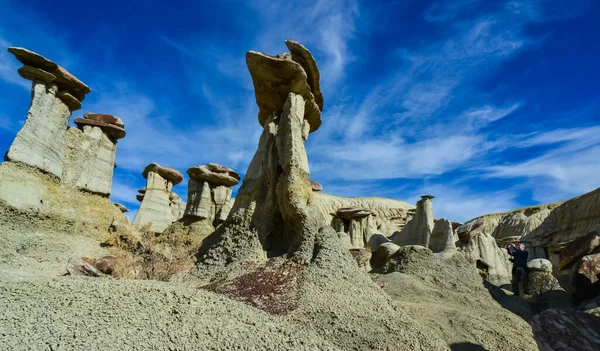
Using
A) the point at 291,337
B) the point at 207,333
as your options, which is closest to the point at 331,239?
the point at 291,337

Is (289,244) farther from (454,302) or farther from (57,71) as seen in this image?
(57,71)

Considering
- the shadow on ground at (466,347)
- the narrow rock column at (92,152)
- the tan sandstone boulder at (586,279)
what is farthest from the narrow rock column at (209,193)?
the shadow on ground at (466,347)

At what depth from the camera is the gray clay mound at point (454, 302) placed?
6613 mm

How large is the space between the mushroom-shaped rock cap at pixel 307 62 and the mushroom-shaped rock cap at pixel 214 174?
10.5 meters

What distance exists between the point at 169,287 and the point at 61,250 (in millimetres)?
6098

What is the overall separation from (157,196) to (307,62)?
11516 mm

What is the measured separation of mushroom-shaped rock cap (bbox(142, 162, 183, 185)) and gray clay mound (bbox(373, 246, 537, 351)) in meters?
11.5

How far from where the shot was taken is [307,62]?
32.5ft

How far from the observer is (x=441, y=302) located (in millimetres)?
8664

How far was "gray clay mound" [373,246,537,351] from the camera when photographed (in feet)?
21.7

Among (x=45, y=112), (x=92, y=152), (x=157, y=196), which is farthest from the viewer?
(x=157, y=196)

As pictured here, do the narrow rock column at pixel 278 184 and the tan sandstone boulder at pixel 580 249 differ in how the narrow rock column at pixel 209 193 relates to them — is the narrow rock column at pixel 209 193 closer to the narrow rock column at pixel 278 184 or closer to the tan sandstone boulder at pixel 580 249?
the narrow rock column at pixel 278 184

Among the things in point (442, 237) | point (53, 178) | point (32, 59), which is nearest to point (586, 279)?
point (442, 237)

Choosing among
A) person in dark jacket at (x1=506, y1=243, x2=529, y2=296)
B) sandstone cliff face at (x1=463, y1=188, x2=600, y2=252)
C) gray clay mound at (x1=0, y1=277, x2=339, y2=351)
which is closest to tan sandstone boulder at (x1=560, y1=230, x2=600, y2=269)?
person in dark jacket at (x1=506, y1=243, x2=529, y2=296)
